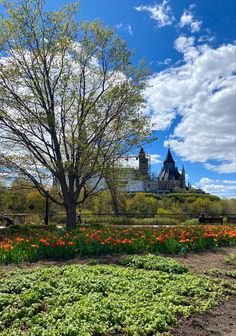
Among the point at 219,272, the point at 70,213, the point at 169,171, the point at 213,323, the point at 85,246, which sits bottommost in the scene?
the point at 213,323

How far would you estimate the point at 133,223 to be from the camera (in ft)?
85.3

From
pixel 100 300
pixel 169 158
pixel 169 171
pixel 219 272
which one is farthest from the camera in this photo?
pixel 169 158

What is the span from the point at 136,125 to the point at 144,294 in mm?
11029

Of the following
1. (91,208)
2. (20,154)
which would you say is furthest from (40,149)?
(91,208)

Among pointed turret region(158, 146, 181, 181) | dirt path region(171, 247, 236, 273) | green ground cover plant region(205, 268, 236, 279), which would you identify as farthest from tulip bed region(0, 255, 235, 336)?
pointed turret region(158, 146, 181, 181)

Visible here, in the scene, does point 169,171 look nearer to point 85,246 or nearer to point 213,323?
point 85,246

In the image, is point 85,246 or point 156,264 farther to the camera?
point 85,246

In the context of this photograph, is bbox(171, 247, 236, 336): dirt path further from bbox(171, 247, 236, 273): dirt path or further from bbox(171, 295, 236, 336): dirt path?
bbox(171, 247, 236, 273): dirt path

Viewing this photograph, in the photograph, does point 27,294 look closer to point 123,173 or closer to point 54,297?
point 54,297

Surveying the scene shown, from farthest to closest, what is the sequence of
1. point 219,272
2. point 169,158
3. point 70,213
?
point 169,158, point 70,213, point 219,272

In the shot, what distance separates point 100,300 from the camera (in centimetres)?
391

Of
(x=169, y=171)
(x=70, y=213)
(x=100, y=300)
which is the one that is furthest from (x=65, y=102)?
(x=169, y=171)

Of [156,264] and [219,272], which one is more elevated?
[156,264]

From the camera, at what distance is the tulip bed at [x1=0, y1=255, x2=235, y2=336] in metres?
3.30
